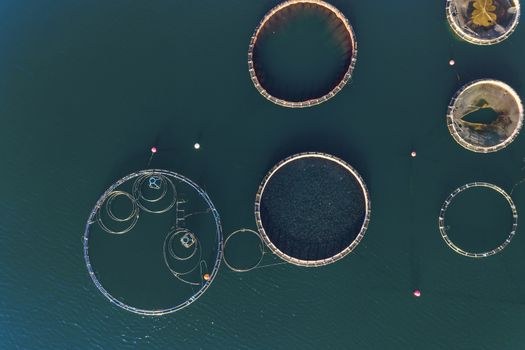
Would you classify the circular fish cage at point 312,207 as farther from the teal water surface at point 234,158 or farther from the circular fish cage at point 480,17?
the circular fish cage at point 480,17

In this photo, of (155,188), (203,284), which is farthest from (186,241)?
(155,188)

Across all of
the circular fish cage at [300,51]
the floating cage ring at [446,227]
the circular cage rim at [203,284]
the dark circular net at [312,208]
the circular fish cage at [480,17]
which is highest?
the circular fish cage at [480,17]

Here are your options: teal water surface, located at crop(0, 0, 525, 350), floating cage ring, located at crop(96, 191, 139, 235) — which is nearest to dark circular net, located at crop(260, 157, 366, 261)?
teal water surface, located at crop(0, 0, 525, 350)

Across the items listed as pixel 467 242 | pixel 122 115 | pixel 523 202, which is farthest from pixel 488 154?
pixel 122 115

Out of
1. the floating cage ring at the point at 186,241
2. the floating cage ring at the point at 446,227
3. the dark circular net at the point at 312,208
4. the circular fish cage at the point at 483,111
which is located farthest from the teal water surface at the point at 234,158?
the floating cage ring at the point at 186,241

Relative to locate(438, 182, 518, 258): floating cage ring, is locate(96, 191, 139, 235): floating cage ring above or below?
below

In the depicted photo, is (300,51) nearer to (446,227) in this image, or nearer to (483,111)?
(483,111)

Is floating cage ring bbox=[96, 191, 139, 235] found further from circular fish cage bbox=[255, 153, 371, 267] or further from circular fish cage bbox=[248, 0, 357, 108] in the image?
circular fish cage bbox=[248, 0, 357, 108]
